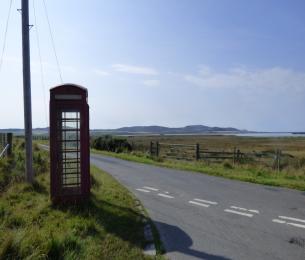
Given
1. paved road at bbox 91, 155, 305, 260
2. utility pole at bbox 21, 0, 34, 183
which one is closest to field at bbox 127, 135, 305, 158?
paved road at bbox 91, 155, 305, 260

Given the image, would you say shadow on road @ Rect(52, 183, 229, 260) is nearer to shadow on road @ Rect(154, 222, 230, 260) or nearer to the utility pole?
shadow on road @ Rect(154, 222, 230, 260)

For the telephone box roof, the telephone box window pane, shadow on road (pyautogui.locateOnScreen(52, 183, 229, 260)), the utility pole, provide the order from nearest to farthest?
shadow on road (pyautogui.locateOnScreen(52, 183, 229, 260))
the telephone box roof
the telephone box window pane
the utility pole

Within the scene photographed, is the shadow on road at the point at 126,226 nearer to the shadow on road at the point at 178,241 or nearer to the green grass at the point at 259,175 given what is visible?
the shadow on road at the point at 178,241

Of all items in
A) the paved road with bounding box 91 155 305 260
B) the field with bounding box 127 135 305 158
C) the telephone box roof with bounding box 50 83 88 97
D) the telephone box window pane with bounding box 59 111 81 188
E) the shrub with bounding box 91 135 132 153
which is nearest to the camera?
the paved road with bounding box 91 155 305 260

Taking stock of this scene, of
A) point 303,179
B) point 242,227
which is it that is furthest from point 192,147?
point 242,227

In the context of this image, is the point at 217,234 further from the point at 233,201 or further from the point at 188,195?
the point at 188,195

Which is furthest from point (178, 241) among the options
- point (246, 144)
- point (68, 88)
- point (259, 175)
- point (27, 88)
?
point (246, 144)

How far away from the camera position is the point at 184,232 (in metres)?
8.38

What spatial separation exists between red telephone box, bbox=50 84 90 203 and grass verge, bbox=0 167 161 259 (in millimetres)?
491

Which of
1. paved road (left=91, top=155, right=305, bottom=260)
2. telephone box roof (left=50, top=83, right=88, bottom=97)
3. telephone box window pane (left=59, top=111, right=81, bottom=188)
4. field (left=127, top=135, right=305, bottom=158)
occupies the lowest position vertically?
field (left=127, top=135, right=305, bottom=158)

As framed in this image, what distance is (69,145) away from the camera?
10180 millimetres

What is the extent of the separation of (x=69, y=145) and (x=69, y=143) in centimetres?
6

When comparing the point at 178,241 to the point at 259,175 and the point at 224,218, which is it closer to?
the point at 224,218

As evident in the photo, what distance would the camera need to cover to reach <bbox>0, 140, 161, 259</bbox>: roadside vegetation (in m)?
6.10
